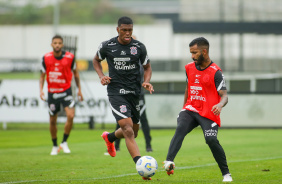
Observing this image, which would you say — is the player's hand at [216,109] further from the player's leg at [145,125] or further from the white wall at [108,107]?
the white wall at [108,107]

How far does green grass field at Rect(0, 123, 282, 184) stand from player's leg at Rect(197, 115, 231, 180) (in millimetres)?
279

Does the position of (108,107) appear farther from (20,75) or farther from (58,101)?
(20,75)

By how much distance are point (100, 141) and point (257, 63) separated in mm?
15302

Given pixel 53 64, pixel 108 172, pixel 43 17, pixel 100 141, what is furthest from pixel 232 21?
pixel 43 17

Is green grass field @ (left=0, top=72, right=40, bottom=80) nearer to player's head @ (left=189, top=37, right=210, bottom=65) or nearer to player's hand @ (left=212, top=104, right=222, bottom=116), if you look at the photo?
player's head @ (left=189, top=37, right=210, bottom=65)

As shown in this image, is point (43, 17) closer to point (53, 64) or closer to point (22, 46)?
point (22, 46)

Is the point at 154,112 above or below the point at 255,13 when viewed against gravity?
below

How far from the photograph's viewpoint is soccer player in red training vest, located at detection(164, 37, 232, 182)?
28.2ft

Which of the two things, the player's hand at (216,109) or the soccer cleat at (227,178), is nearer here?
the player's hand at (216,109)

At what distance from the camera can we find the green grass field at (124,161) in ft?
30.4

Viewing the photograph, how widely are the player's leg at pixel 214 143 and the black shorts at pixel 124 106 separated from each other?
48.1 inches

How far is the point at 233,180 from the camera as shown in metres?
8.83

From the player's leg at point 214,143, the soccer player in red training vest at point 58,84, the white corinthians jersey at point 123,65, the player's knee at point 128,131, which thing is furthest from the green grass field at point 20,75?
the player's leg at point 214,143

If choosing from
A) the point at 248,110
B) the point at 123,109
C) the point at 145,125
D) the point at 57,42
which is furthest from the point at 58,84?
Answer: the point at 248,110
